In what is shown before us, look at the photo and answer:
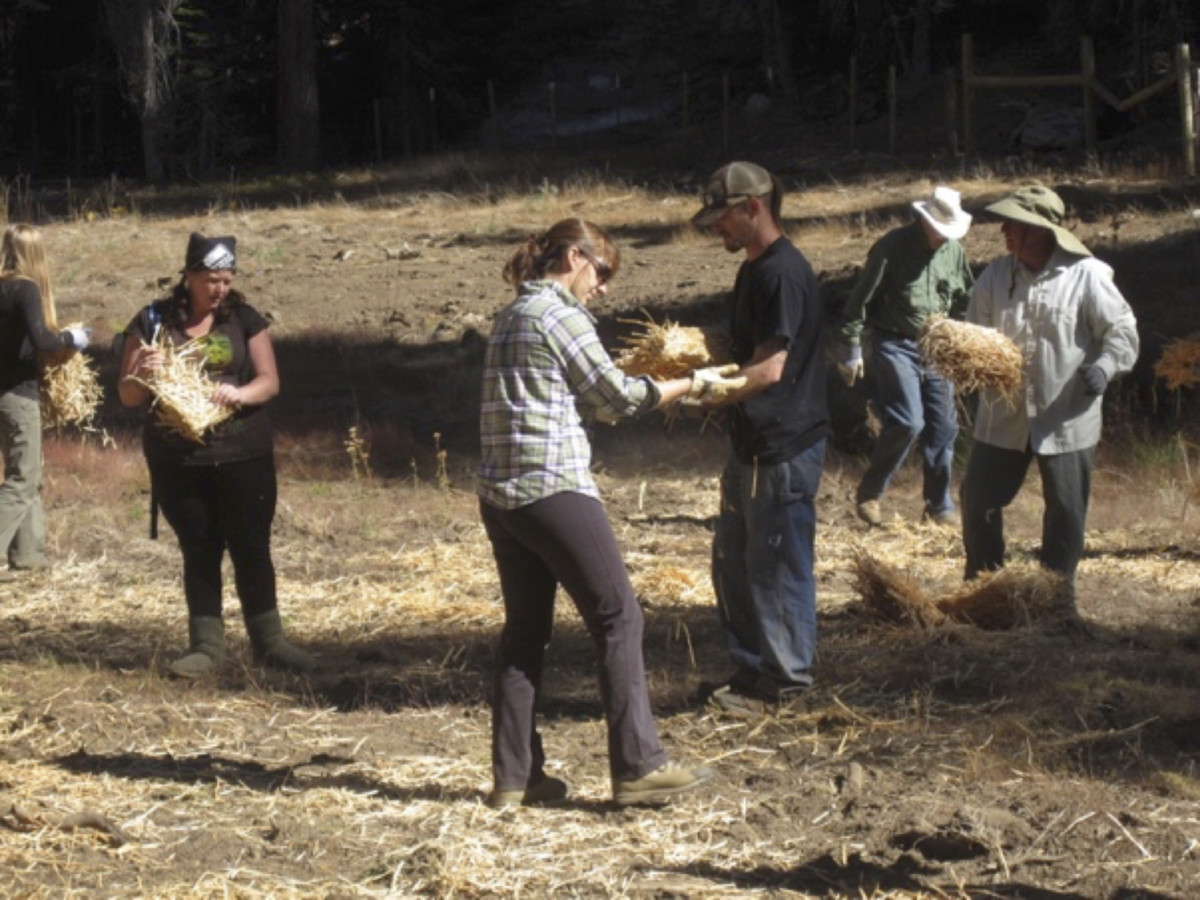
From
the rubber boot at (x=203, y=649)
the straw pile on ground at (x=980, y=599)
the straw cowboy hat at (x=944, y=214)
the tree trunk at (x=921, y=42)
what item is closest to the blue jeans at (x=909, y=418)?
the straw cowboy hat at (x=944, y=214)

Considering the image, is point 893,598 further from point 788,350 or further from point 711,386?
point 711,386

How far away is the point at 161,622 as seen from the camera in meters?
8.94

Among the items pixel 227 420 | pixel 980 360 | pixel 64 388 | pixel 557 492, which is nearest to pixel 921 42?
pixel 64 388

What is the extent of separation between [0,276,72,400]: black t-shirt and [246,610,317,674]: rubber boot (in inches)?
87.4

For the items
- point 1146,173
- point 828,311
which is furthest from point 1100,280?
point 1146,173

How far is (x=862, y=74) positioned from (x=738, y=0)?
16.7 ft

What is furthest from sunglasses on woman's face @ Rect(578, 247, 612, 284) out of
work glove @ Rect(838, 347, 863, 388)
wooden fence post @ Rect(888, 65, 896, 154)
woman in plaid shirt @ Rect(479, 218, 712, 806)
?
wooden fence post @ Rect(888, 65, 896, 154)

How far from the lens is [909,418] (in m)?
10.2

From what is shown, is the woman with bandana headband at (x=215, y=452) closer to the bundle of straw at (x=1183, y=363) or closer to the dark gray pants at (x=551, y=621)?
the dark gray pants at (x=551, y=621)

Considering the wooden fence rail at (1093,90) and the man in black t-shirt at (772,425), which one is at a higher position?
the wooden fence rail at (1093,90)

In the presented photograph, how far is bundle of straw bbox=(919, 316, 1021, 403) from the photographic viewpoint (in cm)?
730

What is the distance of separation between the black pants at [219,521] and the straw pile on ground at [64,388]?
2.24m

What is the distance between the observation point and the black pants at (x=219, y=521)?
7.36 metres

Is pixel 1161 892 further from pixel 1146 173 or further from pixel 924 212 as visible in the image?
pixel 1146 173
